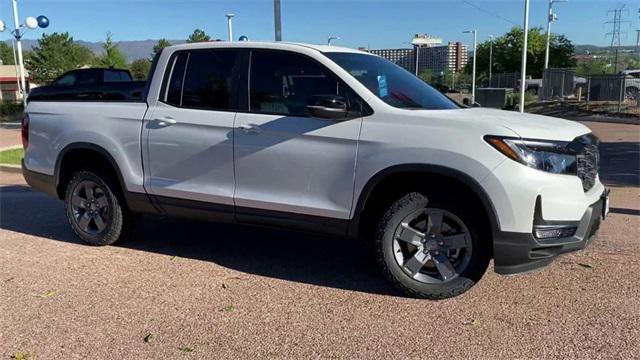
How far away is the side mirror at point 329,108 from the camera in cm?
434

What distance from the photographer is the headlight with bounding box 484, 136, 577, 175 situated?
4.00m

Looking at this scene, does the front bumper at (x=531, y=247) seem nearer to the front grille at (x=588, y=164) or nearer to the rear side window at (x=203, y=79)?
the front grille at (x=588, y=164)

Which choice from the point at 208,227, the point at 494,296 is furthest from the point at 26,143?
the point at 494,296

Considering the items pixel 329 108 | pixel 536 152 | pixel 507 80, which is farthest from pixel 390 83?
pixel 507 80

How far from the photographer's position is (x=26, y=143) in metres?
6.23

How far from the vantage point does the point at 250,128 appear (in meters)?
4.80

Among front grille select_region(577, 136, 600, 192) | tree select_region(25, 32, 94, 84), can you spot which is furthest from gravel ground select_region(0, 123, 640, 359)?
tree select_region(25, 32, 94, 84)

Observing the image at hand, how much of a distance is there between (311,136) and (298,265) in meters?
1.31

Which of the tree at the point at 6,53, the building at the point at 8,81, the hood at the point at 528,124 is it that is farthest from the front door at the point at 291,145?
the tree at the point at 6,53

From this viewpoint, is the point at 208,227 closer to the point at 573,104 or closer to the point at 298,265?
the point at 298,265

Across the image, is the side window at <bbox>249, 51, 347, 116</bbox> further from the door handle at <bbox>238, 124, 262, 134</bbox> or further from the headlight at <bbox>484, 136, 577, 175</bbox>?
the headlight at <bbox>484, 136, 577, 175</bbox>

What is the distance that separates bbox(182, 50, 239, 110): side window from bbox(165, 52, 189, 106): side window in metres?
0.05

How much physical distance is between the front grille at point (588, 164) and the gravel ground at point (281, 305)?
85 centimetres

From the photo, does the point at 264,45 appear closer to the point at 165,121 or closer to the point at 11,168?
the point at 165,121
